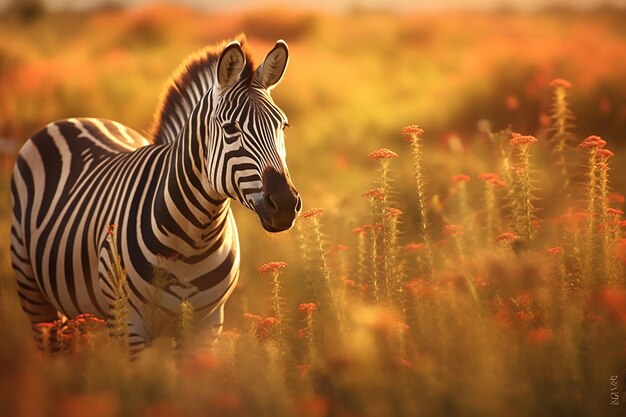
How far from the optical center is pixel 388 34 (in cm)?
2100

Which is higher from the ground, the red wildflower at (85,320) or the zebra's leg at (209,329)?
the red wildflower at (85,320)

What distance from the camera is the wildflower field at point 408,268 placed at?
10.9ft

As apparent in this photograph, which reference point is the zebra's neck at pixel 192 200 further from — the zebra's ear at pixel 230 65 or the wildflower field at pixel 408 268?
the wildflower field at pixel 408 268

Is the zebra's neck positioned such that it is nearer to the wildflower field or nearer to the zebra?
the zebra

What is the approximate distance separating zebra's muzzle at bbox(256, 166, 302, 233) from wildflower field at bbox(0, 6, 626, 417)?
0.26 meters

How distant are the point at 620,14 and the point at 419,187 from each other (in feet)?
52.6

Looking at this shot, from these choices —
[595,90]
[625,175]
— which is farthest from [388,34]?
[625,175]

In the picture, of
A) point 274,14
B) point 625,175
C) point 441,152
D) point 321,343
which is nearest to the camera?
point 321,343

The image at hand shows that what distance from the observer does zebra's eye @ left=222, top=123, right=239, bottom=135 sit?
14.2 ft

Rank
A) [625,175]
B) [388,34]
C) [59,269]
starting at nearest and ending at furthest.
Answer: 1. [59,269]
2. [625,175]
3. [388,34]

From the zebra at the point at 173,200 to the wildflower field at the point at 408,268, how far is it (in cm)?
28

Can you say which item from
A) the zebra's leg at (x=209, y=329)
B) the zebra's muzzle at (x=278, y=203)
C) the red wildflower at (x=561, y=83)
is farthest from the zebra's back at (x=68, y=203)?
the red wildflower at (x=561, y=83)

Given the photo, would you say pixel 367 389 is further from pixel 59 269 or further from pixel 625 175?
pixel 625 175

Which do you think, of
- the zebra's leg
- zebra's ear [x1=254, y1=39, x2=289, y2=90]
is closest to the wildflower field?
the zebra's leg
